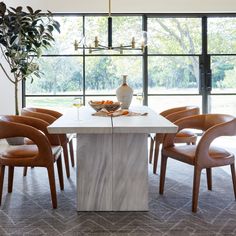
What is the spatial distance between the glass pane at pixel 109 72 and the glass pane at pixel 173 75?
→ 0.88 feet

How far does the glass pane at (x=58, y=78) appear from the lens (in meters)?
6.68

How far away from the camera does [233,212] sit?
2857 mm

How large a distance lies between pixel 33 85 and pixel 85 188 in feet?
14.0

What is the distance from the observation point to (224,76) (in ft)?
22.3

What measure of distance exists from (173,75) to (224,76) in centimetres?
105

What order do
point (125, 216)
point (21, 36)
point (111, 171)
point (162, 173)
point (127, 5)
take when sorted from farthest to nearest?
point (127, 5), point (21, 36), point (162, 173), point (111, 171), point (125, 216)

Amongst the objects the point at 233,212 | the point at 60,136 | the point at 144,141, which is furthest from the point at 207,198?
the point at 60,136

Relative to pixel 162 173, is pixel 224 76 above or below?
above

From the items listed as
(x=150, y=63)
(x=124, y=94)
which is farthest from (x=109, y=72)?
(x=124, y=94)

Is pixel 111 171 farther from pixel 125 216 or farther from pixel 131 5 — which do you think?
pixel 131 5

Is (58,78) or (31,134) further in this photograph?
(58,78)

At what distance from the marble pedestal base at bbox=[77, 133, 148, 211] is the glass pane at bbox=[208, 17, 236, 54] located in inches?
177

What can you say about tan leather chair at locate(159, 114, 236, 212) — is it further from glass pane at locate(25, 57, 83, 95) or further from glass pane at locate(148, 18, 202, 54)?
glass pane at locate(25, 57, 83, 95)

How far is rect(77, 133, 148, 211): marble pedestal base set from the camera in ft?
9.47
